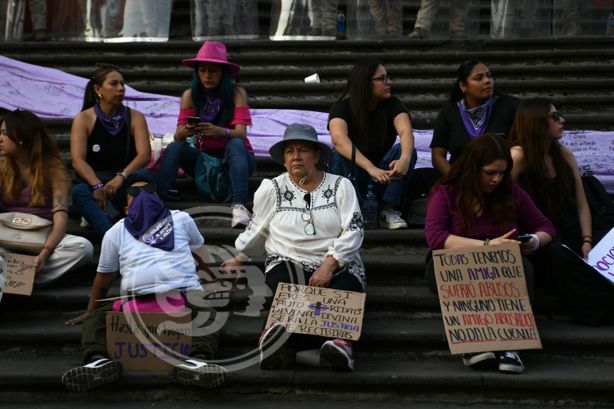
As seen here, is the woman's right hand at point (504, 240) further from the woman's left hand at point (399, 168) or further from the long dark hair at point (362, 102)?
the long dark hair at point (362, 102)

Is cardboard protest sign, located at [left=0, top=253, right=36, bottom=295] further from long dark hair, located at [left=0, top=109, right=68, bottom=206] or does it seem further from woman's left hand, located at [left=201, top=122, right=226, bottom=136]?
woman's left hand, located at [left=201, top=122, right=226, bottom=136]

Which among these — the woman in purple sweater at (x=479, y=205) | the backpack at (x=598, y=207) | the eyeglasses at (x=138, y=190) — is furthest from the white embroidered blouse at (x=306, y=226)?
the backpack at (x=598, y=207)

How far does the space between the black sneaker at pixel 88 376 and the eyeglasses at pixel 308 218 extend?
4.07 ft

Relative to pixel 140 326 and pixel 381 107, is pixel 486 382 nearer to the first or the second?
pixel 140 326

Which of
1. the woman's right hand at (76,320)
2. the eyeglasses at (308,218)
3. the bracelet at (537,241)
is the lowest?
the woman's right hand at (76,320)

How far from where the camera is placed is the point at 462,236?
18.4 ft

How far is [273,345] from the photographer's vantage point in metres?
5.23

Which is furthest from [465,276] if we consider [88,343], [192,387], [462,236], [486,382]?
[88,343]

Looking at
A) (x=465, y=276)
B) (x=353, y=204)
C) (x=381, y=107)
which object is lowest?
(x=465, y=276)

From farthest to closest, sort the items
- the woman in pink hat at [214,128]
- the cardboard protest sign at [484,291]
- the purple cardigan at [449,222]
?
the woman in pink hat at [214,128], the purple cardigan at [449,222], the cardboard protest sign at [484,291]

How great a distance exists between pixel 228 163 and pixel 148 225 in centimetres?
133

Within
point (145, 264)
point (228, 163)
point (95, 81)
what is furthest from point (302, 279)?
point (95, 81)

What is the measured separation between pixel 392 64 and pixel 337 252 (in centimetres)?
479

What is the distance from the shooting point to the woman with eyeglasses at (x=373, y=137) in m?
6.57
